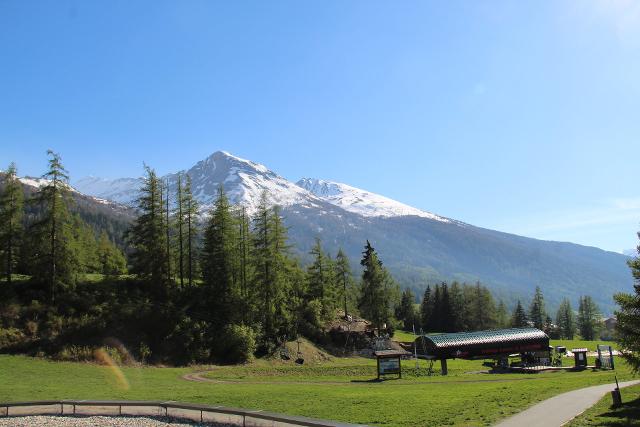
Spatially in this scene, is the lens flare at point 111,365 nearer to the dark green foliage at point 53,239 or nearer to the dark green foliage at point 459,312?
the dark green foliage at point 53,239

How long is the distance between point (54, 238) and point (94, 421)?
109 feet

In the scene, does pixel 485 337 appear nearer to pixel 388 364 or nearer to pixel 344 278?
pixel 388 364

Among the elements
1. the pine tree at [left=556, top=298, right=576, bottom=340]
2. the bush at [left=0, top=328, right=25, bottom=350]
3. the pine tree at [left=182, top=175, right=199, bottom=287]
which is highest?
the pine tree at [left=182, top=175, right=199, bottom=287]

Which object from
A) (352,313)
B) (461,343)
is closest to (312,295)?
(352,313)

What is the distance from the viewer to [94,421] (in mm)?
21391

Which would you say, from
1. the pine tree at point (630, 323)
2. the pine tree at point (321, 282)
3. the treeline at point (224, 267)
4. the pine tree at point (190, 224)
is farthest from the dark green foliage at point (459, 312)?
the pine tree at point (630, 323)

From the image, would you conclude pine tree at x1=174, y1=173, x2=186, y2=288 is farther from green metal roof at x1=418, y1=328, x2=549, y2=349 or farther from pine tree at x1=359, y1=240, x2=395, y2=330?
green metal roof at x1=418, y1=328, x2=549, y2=349

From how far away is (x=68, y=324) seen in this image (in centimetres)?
4716

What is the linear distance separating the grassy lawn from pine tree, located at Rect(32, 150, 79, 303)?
48149 mm

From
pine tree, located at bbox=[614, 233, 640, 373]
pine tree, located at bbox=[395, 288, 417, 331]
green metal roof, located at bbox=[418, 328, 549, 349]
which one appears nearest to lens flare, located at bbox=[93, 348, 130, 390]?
pine tree, located at bbox=[614, 233, 640, 373]

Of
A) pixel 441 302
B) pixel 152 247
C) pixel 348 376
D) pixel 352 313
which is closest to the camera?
pixel 348 376

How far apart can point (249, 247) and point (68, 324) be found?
24.6 metres

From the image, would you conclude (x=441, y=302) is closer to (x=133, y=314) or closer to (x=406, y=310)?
(x=406, y=310)

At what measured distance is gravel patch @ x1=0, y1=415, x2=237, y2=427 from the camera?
2056 centimetres
